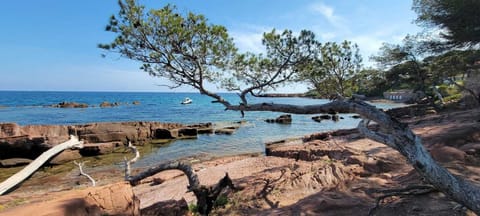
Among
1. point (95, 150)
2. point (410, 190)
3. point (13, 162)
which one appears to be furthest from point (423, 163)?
point (13, 162)

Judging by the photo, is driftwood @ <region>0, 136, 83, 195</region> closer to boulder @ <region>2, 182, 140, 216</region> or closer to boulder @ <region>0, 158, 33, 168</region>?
boulder @ <region>2, 182, 140, 216</region>

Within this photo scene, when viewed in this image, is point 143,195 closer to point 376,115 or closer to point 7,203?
point 7,203

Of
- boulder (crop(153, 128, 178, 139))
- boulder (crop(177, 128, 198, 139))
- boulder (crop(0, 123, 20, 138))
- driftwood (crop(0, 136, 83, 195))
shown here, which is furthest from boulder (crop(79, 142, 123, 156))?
driftwood (crop(0, 136, 83, 195))

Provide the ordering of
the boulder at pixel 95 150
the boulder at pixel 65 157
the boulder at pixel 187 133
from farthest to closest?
the boulder at pixel 187 133, the boulder at pixel 95 150, the boulder at pixel 65 157

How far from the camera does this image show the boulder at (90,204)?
3785mm

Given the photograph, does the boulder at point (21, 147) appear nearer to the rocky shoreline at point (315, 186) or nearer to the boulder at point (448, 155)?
the rocky shoreline at point (315, 186)

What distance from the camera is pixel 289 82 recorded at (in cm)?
697

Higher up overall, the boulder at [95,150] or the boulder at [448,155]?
the boulder at [448,155]

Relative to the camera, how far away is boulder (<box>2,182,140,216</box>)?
3785 mm

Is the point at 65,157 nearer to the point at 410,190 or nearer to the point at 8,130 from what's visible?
the point at 8,130

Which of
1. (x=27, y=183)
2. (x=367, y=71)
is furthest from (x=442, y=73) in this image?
(x=27, y=183)

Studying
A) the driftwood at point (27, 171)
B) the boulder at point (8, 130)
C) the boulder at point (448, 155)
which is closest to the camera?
the driftwood at point (27, 171)

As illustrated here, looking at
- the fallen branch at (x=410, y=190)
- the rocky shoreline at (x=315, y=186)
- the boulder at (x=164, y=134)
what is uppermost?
the fallen branch at (x=410, y=190)

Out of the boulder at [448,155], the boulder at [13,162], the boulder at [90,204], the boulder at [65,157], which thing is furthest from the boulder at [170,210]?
the boulder at [13,162]
